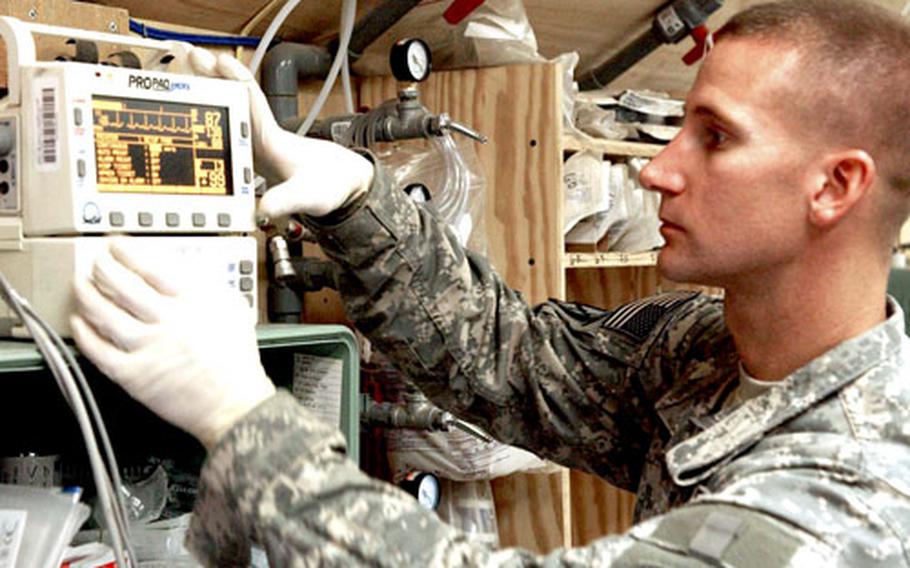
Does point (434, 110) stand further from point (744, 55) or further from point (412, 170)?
point (744, 55)

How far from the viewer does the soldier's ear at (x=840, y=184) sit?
1.01m

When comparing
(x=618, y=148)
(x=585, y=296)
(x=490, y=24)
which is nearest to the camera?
(x=490, y=24)

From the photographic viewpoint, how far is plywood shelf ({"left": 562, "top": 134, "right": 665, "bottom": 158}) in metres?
1.89

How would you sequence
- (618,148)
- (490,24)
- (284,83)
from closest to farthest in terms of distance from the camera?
(284,83)
(490,24)
(618,148)

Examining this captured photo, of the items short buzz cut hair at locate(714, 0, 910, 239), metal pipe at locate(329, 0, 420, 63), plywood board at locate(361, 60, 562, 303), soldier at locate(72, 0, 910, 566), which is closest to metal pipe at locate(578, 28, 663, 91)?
plywood board at locate(361, 60, 562, 303)

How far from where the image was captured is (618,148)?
2061mm

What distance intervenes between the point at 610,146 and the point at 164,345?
1.25 m

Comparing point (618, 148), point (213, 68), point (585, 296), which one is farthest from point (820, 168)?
point (585, 296)

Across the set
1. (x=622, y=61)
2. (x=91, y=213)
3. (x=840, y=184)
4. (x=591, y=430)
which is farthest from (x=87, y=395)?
(x=622, y=61)

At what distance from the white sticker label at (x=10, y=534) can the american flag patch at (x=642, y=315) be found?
0.68 metres

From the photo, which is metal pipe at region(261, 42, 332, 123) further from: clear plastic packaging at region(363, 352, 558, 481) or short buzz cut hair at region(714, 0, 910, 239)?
short buzz cut hair at region(714, 0, 910, 239)

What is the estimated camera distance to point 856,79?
3.31 feet

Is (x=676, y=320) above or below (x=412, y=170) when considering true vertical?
below

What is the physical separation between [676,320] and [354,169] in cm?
41
